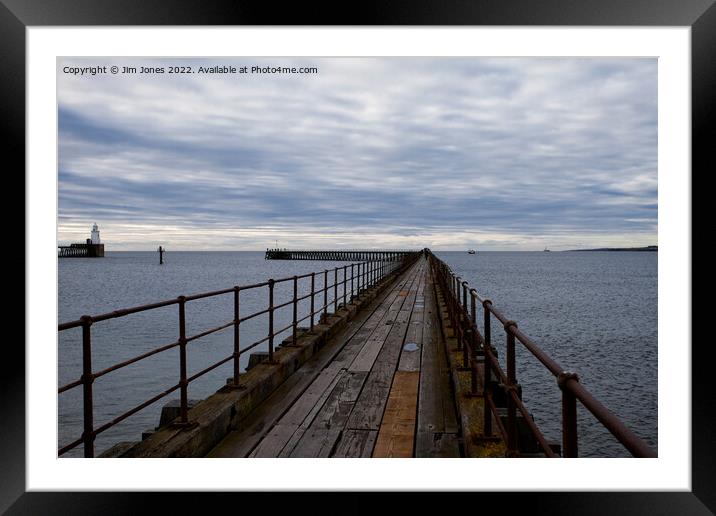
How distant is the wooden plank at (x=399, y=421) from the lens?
444 cm

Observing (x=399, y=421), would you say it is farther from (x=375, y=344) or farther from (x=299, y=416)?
(x=375, y=344)

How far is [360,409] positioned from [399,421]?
52 centimetres

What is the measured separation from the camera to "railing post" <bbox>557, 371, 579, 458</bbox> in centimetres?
219

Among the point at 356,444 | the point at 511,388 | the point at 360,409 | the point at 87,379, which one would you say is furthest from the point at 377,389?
the point at 87,379

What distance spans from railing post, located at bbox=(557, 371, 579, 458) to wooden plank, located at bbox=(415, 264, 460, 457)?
2.17 m

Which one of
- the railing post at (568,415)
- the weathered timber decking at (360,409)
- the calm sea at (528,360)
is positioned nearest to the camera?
the railing post at (568,415)

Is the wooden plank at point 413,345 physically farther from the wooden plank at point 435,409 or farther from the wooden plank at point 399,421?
the wooden plank at point 399,421

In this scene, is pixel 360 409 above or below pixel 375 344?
below

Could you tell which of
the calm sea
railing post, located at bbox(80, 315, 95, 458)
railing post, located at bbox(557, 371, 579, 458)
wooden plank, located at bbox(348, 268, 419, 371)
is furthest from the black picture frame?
the calm sea

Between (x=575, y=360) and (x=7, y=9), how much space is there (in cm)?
2158

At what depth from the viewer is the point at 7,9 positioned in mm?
3732

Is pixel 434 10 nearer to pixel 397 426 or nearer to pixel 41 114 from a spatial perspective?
pixel 41 114

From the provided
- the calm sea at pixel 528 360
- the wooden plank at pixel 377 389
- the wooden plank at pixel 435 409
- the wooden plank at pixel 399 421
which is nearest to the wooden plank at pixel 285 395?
the wooden plank at pixel 377 389

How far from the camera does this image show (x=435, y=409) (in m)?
5.52
